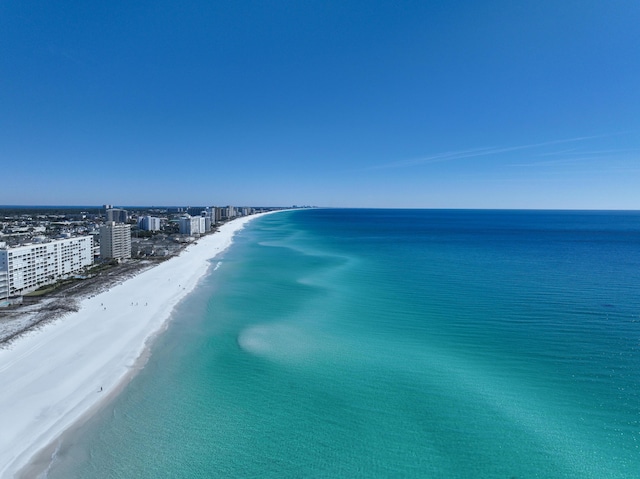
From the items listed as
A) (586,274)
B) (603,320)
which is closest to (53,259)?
(603,320)

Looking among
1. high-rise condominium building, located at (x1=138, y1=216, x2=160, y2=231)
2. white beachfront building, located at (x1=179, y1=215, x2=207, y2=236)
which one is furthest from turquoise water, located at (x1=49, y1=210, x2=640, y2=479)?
high-rise condominium building, located at (x1=138, y1=216, x2=160, y2=231)

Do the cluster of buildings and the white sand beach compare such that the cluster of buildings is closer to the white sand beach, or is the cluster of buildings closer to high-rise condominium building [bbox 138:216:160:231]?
the white sand beach

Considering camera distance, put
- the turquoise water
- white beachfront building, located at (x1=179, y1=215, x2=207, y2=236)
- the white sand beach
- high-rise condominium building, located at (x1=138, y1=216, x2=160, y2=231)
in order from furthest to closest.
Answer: high-rise condominium building, located at (x1=138, y1=216, x2=160, y2=231)
white beachfront building, located at (x1=179, y1=215, x2=207, y2=236)
the white sand beach
the turquoise water

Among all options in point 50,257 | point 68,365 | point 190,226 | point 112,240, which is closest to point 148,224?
point 190,226

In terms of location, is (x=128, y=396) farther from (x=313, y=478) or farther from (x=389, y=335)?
(x=389, y=335)

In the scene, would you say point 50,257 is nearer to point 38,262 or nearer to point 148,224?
point 38,262

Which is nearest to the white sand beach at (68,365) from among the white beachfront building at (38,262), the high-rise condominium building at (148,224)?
the white beachfront building at (38,262)

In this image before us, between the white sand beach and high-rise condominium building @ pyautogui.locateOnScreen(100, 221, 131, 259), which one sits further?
high-rise condominium building @ pyautogui.locateOnScreen(100, 221, 131, 259)
